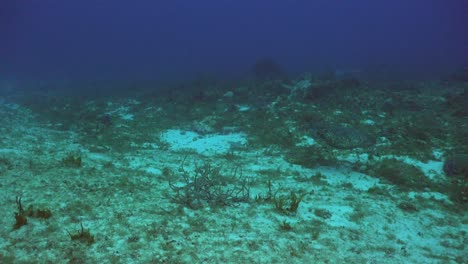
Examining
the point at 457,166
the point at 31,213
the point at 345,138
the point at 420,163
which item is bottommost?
the point at 420,163

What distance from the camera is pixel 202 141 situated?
17.0m

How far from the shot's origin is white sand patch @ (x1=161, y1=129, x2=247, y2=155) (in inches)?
616

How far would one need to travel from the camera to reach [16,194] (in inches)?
316

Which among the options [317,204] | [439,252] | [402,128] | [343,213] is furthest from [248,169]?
[402,128]

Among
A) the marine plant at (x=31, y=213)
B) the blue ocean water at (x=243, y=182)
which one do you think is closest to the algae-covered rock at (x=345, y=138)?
the blue ocean water at (x=243, y=182)

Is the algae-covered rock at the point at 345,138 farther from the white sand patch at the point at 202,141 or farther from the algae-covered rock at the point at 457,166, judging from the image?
the white sand patch at the point at 202,141

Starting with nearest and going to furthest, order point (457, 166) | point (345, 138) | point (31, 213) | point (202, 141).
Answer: point (31, 213) < point (457, 166) < point (345, 138) < point (202, 141)

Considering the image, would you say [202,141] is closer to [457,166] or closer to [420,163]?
[420,163]

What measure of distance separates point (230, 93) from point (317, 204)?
1951 centimetres

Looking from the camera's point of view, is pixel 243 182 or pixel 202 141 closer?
pixel 243 182

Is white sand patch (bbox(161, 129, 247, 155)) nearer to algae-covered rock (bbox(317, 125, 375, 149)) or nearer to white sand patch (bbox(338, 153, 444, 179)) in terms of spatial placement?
algae-covered rock (bbox(317, 125, 375, 149))

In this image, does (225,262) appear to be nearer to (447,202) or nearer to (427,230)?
(427,230)

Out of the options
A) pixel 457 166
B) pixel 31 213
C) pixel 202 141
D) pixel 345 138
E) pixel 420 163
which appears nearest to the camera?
pixel 31 213

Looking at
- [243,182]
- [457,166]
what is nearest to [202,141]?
[243,182]
